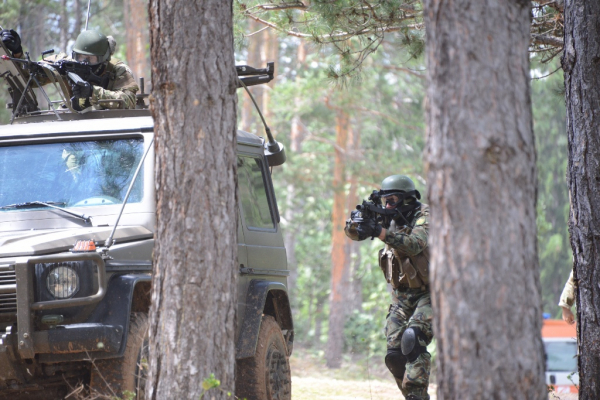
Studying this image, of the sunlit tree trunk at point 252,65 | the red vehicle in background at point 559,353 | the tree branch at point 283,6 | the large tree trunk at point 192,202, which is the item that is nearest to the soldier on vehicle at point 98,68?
the tree branch at point 283,6

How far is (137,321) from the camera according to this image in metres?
4.67

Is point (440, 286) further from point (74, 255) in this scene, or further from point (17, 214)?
point (17, 214)

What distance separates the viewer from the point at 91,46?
639cm

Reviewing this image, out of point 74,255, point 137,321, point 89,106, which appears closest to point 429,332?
point 137,321

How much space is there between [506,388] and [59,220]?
3.18m

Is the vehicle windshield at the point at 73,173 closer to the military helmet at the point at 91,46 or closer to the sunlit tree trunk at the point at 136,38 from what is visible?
the military helmet at the point at 91,46

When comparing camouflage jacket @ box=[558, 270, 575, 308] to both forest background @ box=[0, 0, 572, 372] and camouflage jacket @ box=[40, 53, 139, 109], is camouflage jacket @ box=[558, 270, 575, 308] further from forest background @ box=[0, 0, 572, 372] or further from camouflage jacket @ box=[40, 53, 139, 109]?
forest background @ box=[0, 0, 572, 372]

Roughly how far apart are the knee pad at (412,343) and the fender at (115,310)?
207cm

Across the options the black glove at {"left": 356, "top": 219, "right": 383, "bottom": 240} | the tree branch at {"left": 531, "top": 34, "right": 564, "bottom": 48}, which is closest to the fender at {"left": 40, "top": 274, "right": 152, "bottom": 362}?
the black glove at {"left": 356, "top": 219, "right": 383, "bottom": 240}

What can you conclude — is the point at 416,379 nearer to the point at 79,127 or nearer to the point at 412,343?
the point at 412,343

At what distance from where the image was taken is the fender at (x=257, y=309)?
534 cm

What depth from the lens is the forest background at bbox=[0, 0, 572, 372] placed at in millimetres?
18469

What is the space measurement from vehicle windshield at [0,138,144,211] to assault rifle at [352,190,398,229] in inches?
65.8

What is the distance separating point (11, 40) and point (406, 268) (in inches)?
144
